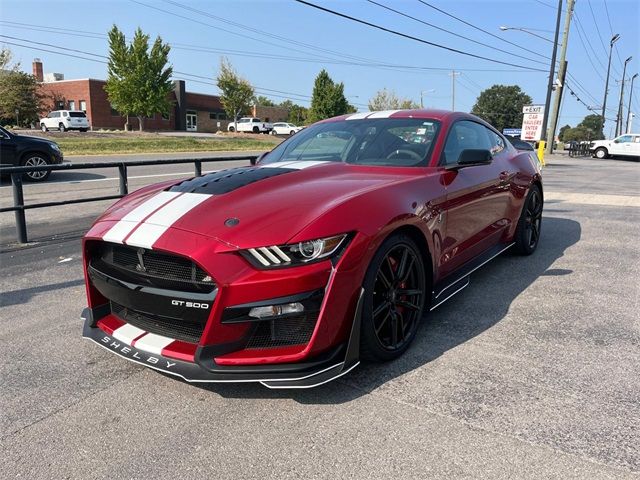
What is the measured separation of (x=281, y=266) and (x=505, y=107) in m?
121

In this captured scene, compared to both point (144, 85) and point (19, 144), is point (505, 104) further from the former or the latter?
point (19, 144)

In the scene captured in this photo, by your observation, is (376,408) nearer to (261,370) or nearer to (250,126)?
(261,370)

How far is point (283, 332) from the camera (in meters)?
2.56

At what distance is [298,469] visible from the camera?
2197 mm

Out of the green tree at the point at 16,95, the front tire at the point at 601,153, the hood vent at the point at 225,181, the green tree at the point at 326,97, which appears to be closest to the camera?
the hood vent at the point at 225,181

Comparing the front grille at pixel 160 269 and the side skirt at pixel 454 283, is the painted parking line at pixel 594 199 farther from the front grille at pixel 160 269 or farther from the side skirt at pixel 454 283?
the front grille at pixel 160 269

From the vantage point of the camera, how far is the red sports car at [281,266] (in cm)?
250

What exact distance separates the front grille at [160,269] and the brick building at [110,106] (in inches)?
2183

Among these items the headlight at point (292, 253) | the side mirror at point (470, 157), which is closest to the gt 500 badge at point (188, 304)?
the headlight at point (292, 253)

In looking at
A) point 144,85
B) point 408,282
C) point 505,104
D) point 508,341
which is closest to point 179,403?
point 408,282

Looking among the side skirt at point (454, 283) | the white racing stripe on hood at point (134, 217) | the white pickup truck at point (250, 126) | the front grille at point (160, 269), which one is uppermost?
the white pickup truck at point (250, 126)

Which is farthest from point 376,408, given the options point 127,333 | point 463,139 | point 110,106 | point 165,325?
point 110,106

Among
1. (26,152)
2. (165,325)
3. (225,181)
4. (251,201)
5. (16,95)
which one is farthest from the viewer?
(16,95)

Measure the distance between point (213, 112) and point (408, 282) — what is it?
220 ft
